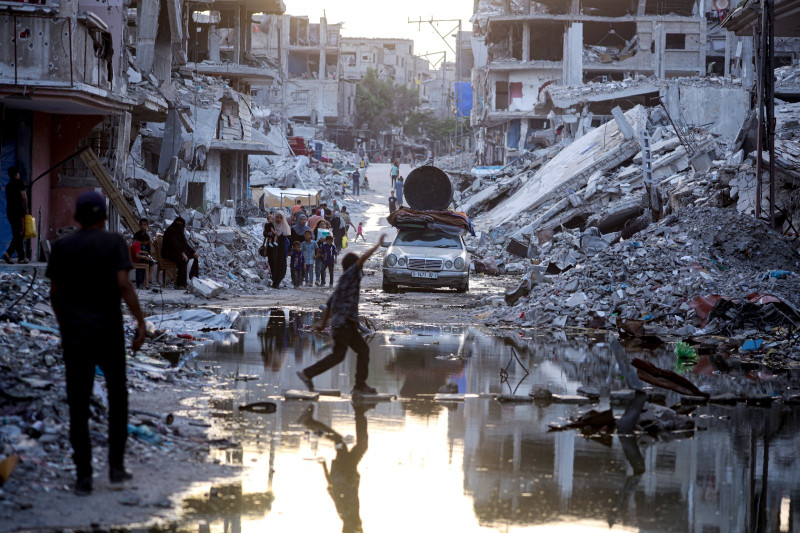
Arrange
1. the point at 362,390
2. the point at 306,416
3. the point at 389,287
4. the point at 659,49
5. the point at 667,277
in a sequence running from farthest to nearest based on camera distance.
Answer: the point at 659,49 → the point at 389,287 → the point at 667,277 → the point at 362,390 → the point at 306,416

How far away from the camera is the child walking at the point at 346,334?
9789 millimetres

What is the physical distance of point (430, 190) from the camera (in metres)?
27.0

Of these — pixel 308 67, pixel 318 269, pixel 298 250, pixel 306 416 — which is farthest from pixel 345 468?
pixel 308 67

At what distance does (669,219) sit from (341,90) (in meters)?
71.0

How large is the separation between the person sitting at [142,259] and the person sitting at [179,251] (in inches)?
15.8

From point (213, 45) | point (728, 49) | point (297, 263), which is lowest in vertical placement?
point (297, 263)

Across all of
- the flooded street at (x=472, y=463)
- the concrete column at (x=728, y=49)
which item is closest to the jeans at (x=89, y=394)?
the flooded street at (x=472, y=463)

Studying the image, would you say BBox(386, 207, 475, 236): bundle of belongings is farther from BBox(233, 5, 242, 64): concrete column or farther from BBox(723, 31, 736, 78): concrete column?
BBox(723, 31, 736, 78): concrete column

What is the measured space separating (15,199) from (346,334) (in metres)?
9.23

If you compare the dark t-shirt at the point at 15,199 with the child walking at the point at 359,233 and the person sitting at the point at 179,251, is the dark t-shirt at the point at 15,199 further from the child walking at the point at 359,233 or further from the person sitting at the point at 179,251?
the child walking at the point at 359,233

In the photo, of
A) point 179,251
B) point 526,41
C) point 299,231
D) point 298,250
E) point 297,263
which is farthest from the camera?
point 526,41

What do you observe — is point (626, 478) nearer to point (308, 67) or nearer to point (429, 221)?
point (429, 221)

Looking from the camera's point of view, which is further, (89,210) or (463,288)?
(463,288)

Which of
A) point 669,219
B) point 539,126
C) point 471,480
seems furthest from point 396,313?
point 539,126
